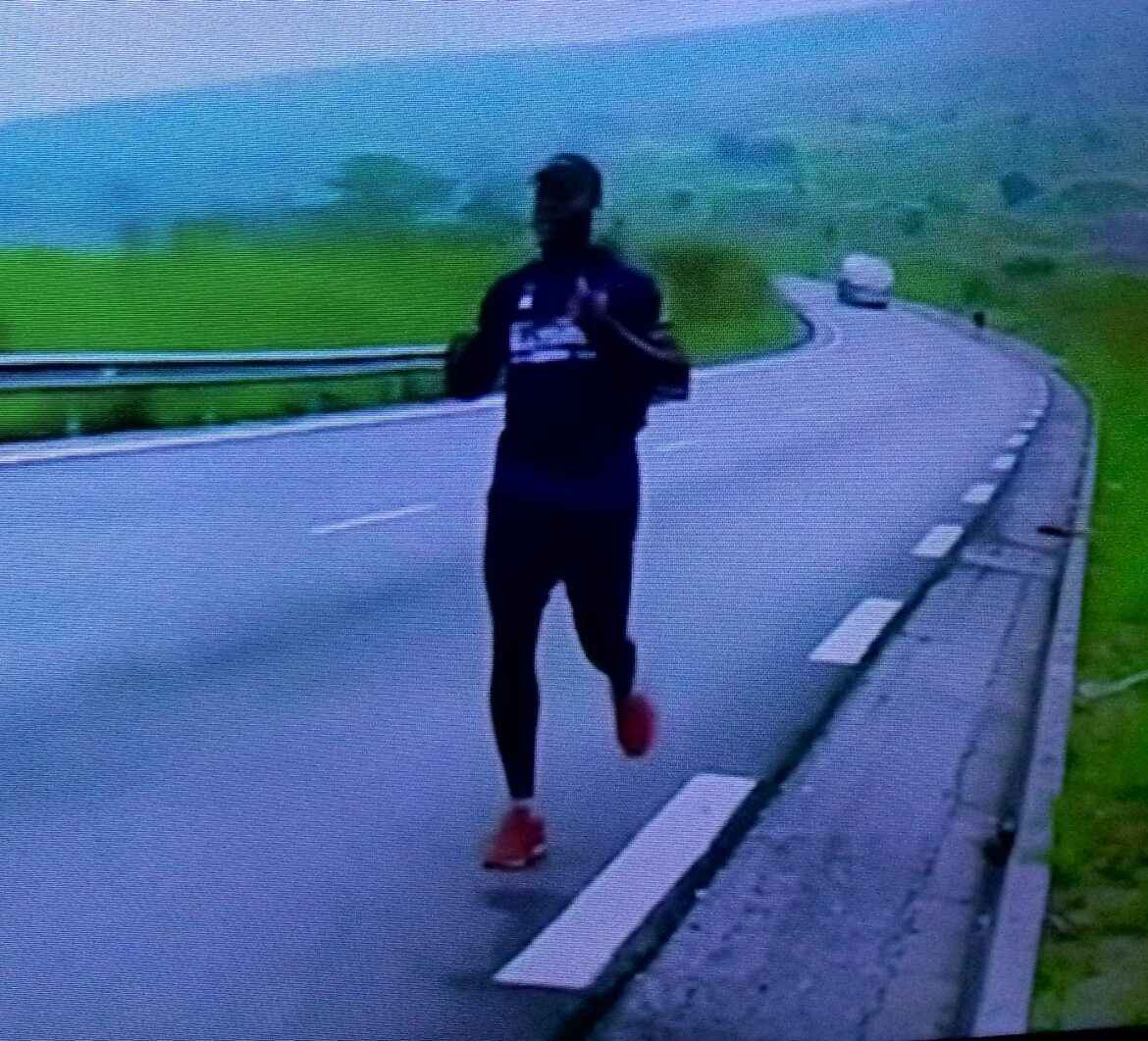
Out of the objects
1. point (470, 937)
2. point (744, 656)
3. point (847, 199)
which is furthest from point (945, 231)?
point (470, 937)

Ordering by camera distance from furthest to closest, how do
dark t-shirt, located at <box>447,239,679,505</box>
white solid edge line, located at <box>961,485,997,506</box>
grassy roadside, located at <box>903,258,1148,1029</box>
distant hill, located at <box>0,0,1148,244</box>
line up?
white solid edge line, located at <box>961,485,997,506</box> → grassy roadside, located at <box>903,258,1148,1029</box> → dark t-shirt, located at <box>447,239,679,505</box> → distant hill, located at <box>0,0,1148,244</box>

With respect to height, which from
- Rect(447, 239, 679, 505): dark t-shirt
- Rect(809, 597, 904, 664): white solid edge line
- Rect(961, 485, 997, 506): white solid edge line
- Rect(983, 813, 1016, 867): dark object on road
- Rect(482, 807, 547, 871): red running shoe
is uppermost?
Rect(447, 239, 679, 505): dark t-shirt

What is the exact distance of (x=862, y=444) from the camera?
8.37 feet

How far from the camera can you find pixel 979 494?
8.86 ft

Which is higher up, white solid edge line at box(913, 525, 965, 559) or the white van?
the white van

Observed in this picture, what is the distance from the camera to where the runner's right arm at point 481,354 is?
2.27 metres

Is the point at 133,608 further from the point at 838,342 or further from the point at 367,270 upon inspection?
the point at 838,342

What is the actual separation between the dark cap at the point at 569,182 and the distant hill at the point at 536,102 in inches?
0.8

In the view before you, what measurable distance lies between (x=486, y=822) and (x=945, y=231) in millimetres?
867

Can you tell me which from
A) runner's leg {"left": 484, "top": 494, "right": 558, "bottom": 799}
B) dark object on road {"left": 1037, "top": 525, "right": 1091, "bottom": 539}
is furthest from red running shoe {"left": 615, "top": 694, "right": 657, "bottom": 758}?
dark object on road {"left": 1037, "top": 525, "right": 1091, "bottom": 539}

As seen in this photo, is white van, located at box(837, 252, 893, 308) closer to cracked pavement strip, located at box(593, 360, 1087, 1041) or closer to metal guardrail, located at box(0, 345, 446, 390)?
cracked pavement strip, located at box(593, 360, 1087, 1041)

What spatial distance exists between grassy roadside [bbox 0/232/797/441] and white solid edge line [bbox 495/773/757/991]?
510 mm

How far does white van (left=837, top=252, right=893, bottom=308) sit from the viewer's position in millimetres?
2480

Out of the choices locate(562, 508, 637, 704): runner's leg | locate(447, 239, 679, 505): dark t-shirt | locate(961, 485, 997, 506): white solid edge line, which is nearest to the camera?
locate(447, 239, 679, 505): dark t-shirt
